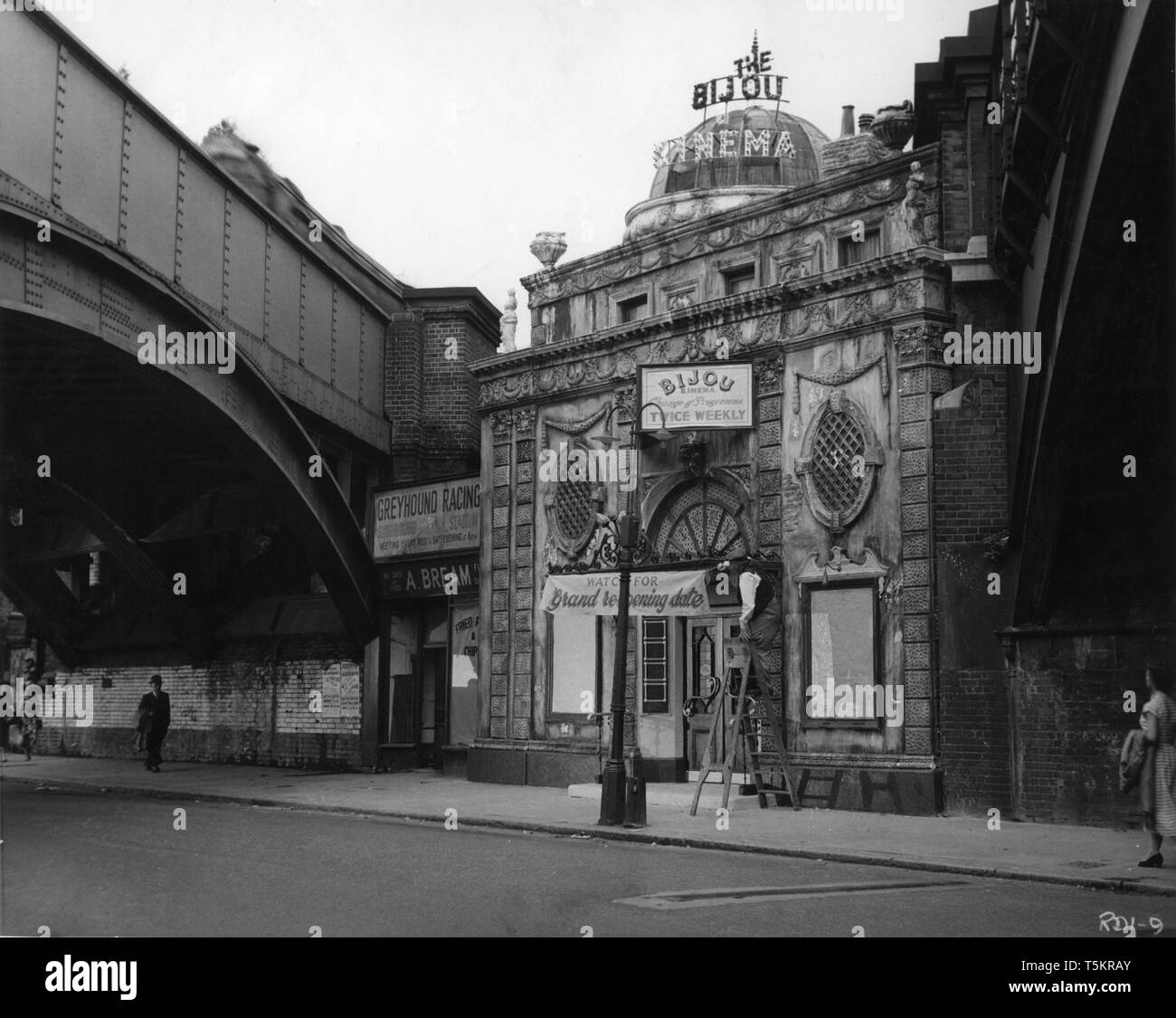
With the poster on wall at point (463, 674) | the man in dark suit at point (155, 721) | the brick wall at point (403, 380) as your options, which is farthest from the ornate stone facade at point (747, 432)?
the man in dark suit at point (155, 721)

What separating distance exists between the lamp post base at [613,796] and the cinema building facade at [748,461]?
3.67 metres

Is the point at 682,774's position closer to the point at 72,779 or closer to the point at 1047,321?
the point at 1047,321

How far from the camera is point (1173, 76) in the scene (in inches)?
348

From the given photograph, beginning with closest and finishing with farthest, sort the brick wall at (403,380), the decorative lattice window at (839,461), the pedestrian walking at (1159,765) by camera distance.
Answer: the pedestrian walking at (1159,765), the decorative lattice window at (839,461), the brick wall at (403,380)

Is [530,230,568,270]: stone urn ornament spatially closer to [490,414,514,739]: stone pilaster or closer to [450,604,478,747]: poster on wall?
[490,414,514,739]: stone pilaster

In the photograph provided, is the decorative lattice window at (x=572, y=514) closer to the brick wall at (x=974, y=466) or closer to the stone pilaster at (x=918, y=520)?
the stone pilaster at (x=918, y=520)

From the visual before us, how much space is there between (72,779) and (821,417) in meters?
15.3

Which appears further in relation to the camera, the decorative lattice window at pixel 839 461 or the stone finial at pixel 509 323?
the stone finial at pixel 509 323

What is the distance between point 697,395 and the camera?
68.0ft

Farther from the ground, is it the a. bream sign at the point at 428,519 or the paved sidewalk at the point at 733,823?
the a. bream sign at the point at 428,519

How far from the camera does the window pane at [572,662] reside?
22.7 m

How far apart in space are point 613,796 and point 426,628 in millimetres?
12063
